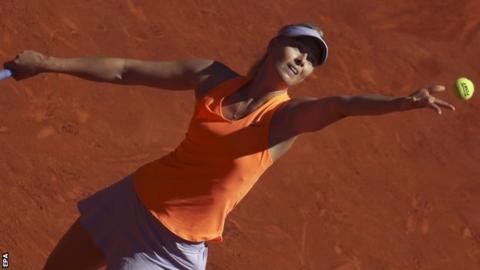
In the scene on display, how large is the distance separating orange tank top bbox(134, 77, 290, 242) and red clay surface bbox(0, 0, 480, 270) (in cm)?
271

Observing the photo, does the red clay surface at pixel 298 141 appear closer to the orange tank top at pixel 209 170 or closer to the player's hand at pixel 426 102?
the orange tank top at pixel 209 170

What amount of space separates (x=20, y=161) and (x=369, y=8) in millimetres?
3388

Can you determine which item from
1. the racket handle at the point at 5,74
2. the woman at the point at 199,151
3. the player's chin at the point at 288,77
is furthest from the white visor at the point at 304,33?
the racket handle at the point at 5,74

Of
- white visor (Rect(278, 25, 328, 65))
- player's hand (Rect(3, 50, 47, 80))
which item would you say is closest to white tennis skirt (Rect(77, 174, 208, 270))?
player's hand (Rect(3, 50, 47, 80))

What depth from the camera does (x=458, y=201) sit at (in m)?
7.09

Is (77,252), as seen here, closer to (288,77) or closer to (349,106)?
(288,77)

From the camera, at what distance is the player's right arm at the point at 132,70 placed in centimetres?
385

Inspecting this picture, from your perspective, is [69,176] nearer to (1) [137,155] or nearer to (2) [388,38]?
(1) [137,155]

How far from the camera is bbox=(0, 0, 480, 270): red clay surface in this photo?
656cm

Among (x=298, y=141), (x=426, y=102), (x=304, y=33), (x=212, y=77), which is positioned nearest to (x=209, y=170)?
(x=212, y=77)

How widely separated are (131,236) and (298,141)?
3507 millimetres

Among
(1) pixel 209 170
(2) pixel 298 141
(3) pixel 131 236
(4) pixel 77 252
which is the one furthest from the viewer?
(2) pixel 298 141

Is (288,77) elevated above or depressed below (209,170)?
above

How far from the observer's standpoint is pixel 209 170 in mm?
3607
